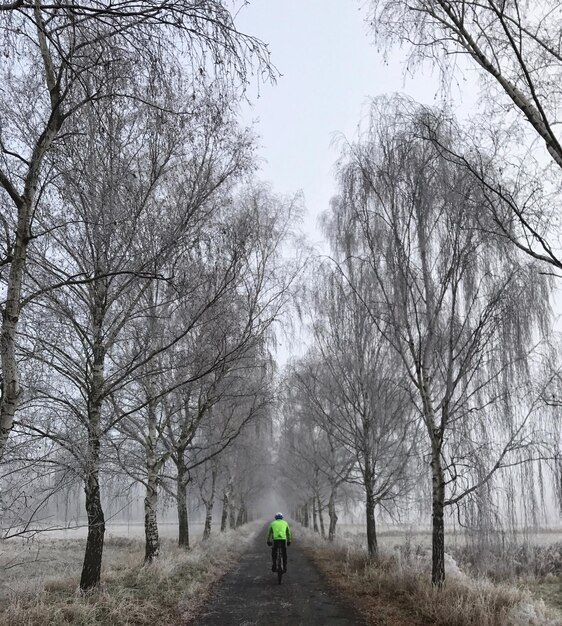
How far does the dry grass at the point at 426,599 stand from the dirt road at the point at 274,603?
1.36ft

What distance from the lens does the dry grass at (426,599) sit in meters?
5.88

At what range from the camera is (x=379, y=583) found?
352 inches

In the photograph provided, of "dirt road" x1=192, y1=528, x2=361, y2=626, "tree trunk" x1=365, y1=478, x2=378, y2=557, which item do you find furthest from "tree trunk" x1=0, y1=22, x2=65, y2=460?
"tree trunk" x1=365, y1=478, x2=378, y2=557

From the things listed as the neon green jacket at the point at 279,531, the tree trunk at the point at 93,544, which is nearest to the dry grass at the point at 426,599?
the neon green jacket at the point at 279,531

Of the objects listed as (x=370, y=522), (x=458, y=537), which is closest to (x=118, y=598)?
(x=370, y=522)

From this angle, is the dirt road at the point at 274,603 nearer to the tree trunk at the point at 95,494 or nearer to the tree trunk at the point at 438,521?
the tree trunk at the point at 438,521

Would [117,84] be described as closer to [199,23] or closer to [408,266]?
[199,23]

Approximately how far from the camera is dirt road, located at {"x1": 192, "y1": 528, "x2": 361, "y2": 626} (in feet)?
23.3

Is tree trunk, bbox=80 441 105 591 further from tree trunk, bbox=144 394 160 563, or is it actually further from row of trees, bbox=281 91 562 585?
row of trees, bbox=281 91 562 585

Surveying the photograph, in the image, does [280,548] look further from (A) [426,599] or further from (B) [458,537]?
(B) [458,537]

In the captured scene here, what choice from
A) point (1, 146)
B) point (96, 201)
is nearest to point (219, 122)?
point (96, 201)

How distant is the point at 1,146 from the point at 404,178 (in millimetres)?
6418

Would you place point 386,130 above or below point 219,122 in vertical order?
above

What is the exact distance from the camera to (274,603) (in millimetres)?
8445
